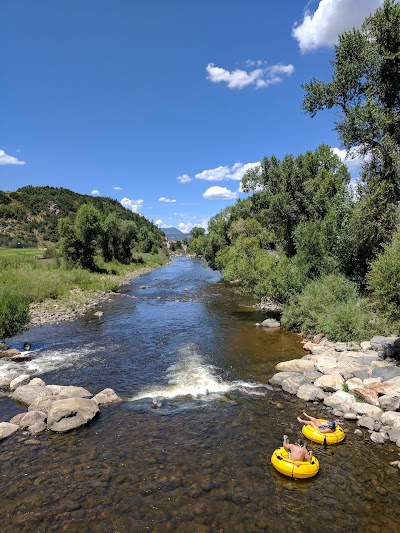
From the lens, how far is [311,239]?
1178 inches

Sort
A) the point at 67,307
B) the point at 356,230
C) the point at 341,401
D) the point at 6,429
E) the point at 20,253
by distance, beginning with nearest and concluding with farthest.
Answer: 1. the point at 6,429
2. the point at 341,401
3. the point at 356,230
4. the point at 67,307
5. the point at 20,253

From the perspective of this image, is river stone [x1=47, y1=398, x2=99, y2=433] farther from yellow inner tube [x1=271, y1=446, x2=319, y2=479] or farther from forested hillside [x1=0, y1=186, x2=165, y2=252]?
forested hillside [x1=0, y1=186, x2=165, y2=252]

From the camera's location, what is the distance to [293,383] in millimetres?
16203

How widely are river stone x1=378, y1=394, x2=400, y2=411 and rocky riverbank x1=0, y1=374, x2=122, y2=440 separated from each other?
1078 cm

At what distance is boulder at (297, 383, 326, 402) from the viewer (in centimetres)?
1525

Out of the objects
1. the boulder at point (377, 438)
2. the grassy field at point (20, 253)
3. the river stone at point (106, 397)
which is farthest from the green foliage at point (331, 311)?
the grassy field at point (20, 253)

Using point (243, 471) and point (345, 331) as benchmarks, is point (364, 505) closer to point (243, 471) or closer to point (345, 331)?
point (243, 471)

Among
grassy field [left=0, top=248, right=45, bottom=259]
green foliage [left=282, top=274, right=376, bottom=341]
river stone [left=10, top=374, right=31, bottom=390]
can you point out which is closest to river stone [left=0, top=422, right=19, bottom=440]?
river stone [left=10, top=374, right=31, bottom=390]

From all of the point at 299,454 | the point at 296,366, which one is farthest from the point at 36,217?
the point at 299,454

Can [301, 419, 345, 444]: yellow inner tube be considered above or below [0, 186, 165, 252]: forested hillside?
below

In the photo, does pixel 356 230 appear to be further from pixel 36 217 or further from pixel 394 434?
pixel 36 217

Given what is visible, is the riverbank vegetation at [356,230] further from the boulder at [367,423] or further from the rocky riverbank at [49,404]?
the rocky riverbank at [49,404]

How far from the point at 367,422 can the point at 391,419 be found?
82cm

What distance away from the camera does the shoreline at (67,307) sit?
29.9 m
